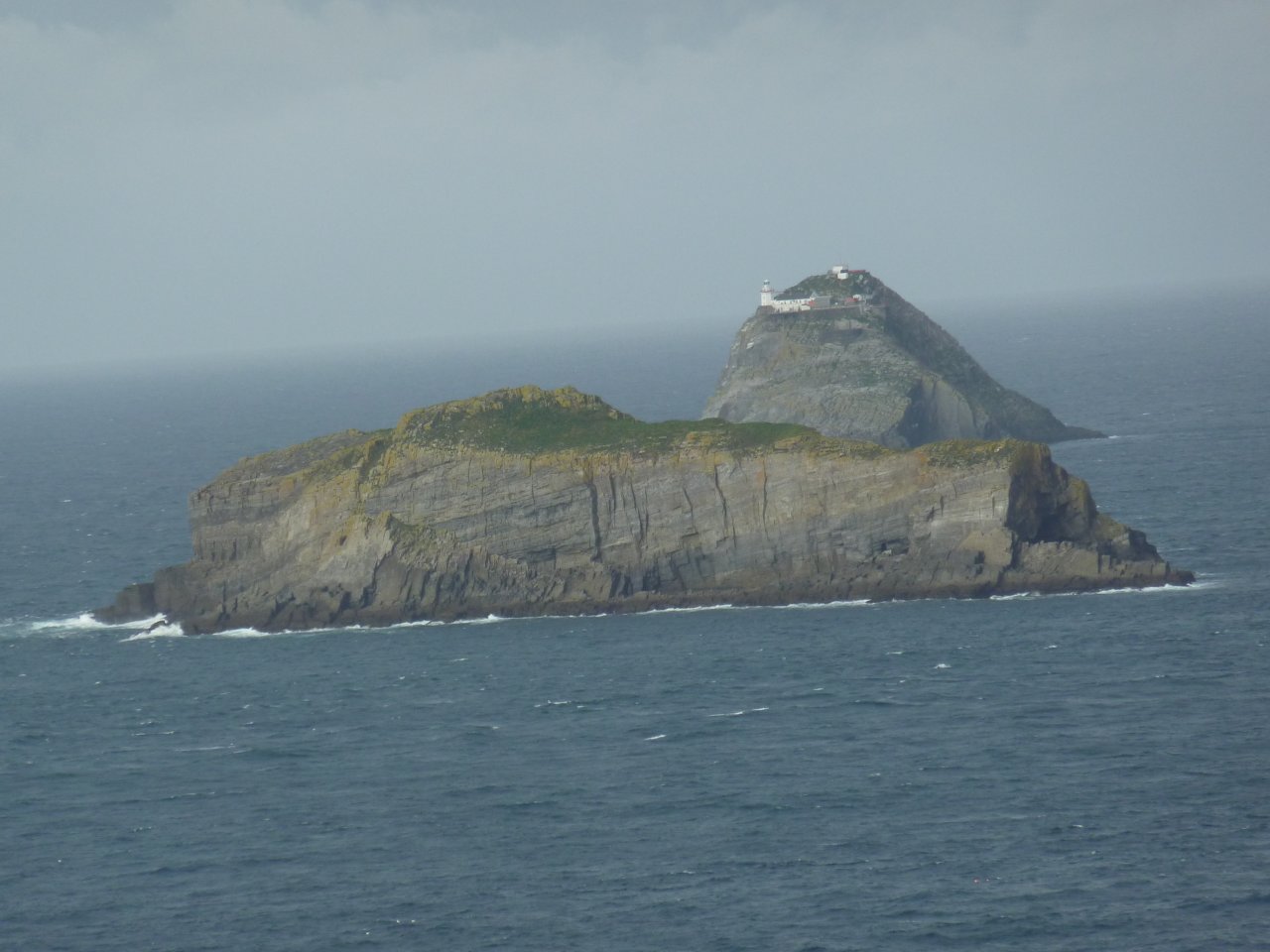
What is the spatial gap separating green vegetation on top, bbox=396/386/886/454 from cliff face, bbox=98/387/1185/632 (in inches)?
7.8

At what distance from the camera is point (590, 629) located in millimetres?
93500

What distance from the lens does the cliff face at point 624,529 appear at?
314 feet

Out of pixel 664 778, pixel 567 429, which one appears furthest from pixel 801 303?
pixel 664 778

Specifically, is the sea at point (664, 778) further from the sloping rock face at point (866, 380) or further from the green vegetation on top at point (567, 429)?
the sloping rock face at point (866, 380)

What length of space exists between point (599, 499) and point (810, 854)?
4193 cm

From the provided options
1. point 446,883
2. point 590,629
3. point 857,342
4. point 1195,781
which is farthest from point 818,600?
point 857,342

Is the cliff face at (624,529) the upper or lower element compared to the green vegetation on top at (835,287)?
lower

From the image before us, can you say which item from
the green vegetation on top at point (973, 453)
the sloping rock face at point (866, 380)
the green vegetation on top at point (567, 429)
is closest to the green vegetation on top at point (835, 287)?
the sloping rock face at point (866, 380)

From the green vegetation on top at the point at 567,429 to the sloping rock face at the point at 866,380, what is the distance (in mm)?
47168

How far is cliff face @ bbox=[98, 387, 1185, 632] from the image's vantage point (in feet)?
314

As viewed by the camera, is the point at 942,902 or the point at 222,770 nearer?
the point at 942,902

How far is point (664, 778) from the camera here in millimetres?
67562

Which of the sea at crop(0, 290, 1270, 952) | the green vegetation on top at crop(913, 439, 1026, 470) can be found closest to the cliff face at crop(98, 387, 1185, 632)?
the green vegetation on top at crop(913, 439, 1026, 470)

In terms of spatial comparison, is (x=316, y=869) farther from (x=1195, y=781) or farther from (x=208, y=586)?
(x=208, y=586)
